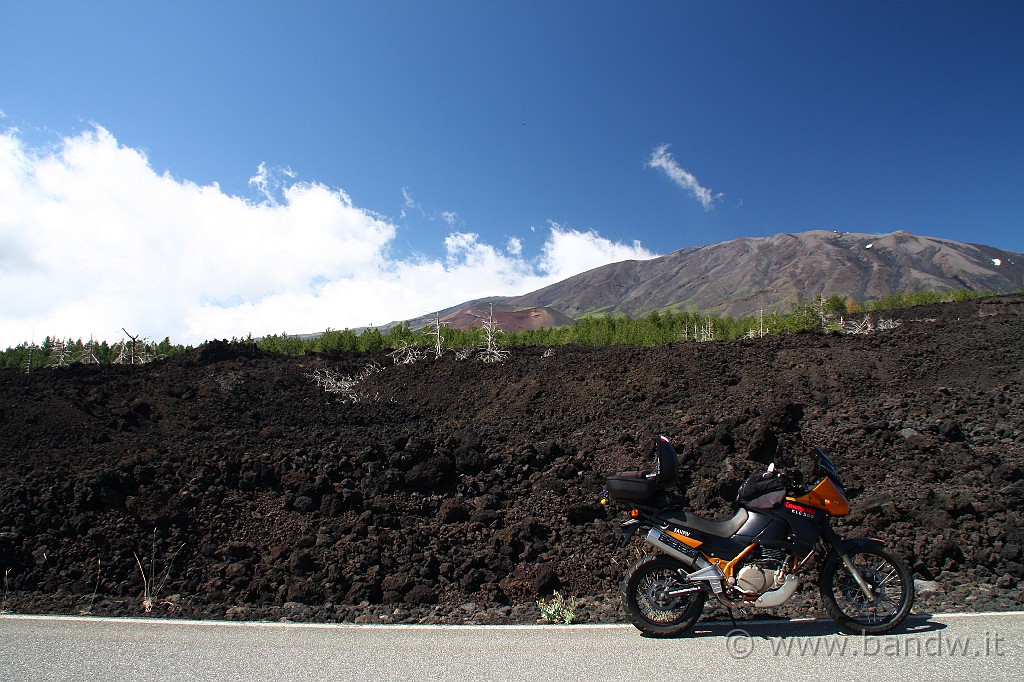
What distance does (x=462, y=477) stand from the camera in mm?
7875

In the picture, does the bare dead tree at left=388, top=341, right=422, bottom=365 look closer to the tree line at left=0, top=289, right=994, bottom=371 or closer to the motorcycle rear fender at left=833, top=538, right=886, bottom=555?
the tree line at left=0, top=289, right=994, bottom=371

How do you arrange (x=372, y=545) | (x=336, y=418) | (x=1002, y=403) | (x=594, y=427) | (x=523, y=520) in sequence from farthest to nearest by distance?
(x=336, y=418)
(x=594, y=427)
(x=1002, y=403)
(x=523, y=520)
(x=372, y=545)

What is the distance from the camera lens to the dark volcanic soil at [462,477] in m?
5.27

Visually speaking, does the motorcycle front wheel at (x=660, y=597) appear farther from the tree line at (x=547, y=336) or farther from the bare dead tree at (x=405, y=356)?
the tree line at (x=547, y=336)

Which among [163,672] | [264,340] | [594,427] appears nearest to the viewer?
[163,672]

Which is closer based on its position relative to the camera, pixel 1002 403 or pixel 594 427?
pixel 1002 403

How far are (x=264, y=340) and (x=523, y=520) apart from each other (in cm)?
3391

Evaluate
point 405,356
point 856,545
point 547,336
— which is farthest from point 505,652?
point 547,336

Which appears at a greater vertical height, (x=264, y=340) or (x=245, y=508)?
(x=264, y=340)

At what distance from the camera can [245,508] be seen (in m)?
6.81

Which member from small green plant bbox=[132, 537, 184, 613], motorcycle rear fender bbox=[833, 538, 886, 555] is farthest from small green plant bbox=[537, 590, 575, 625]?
small green plant bbox=[132, 537, 184, 613]

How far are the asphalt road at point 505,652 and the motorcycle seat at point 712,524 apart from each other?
68 cm

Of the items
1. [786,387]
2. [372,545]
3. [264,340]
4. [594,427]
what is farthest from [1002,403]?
[264,340]

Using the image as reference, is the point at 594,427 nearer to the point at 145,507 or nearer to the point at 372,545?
the point at 372,545
